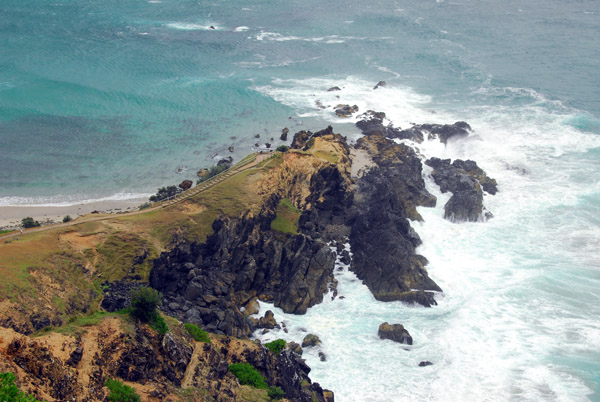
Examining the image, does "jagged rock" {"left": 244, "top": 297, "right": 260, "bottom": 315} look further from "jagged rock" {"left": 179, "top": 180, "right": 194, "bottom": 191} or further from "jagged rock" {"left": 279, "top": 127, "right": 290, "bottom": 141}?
"jagged rock" {"left": 279, "top": 127, "right": 290, "bottom": 141}

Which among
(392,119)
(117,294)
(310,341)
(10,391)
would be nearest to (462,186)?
(392,119)

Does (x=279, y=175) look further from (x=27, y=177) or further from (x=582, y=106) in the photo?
(x=582, y=106)

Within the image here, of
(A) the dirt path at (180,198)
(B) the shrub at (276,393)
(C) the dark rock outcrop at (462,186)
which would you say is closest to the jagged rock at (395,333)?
(B) the shrub at (276,393)

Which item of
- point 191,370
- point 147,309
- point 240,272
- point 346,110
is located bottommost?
point 191,370

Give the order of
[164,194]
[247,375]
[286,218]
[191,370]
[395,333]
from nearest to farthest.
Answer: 1. [191,370]
2. [247,375]
3. [395,333]
4. [286,218]
5. [164,194]

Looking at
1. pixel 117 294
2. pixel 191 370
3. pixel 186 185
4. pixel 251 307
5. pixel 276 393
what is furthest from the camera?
pixel 186 185

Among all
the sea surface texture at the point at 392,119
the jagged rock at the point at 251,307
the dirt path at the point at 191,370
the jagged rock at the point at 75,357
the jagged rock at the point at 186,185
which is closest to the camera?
the jagged rock at the point at 75,357

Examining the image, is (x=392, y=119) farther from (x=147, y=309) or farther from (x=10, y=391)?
(x=10, y=391)

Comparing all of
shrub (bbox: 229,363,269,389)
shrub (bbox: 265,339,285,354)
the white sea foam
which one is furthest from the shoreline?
shrub (bbox: 229,363,269,389)

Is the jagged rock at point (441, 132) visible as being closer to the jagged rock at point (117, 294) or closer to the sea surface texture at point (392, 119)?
the sea surface texture at point (392, 119)
